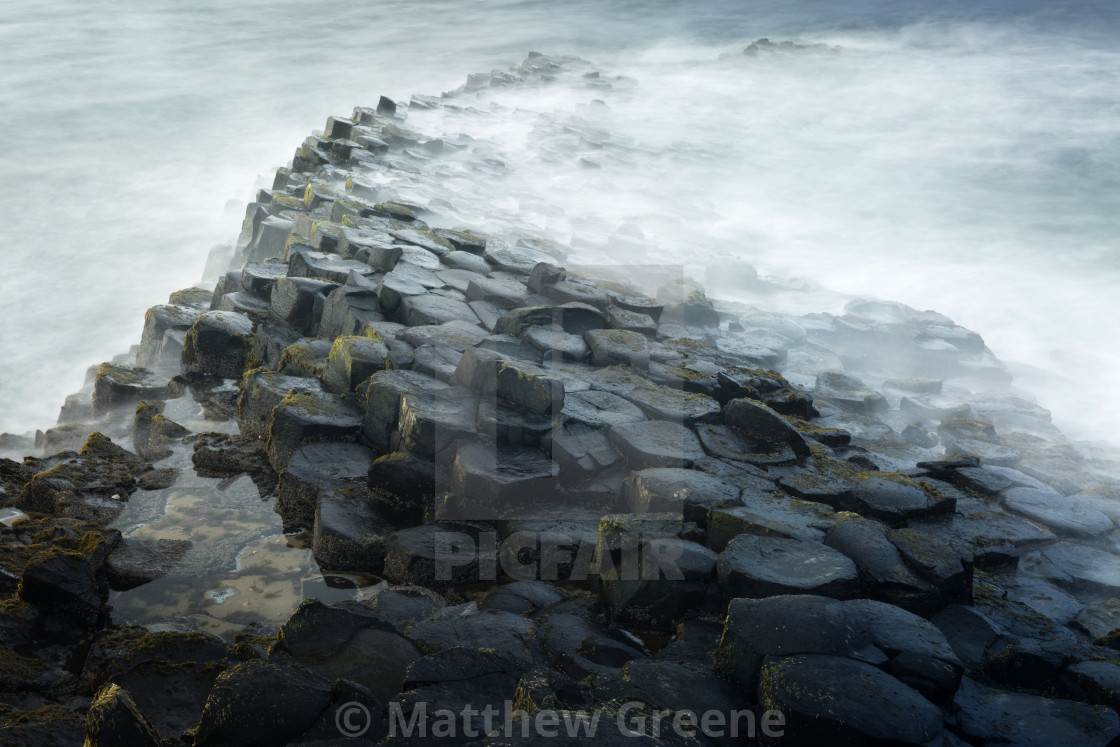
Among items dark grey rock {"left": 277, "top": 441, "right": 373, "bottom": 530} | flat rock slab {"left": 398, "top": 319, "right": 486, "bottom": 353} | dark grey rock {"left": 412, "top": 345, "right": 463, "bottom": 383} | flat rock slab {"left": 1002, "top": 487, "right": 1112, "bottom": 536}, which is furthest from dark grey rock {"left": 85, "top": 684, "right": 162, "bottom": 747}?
flat rock slab {"left": 1002, "top": 487, "right": 1112, "bottom": 536}

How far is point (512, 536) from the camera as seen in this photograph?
2.93 metres

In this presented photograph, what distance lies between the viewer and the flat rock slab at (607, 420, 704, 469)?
126 inches

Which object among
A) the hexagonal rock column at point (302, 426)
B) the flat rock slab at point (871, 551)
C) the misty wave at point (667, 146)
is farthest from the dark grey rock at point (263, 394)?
the misty wave at point (667, 146)

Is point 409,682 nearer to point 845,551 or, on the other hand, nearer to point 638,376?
point 845,551

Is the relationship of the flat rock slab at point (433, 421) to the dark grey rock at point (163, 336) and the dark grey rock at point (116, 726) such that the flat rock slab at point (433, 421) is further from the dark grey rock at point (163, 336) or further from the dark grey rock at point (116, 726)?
the dark grey rock at point (163, 336)

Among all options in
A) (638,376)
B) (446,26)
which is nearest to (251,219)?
(638,376)

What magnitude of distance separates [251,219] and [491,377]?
20.6 feet

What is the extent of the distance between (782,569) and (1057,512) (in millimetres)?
2119

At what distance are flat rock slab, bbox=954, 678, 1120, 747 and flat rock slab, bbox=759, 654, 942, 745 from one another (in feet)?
0.78

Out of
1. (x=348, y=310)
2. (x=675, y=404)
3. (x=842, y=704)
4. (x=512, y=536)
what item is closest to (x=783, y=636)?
(x=842, y=704)

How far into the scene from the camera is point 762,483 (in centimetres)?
315

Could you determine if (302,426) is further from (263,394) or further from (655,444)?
(655,444)

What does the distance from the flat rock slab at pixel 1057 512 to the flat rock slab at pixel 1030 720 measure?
69.8 inches

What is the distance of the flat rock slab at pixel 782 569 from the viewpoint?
2.33 metres
